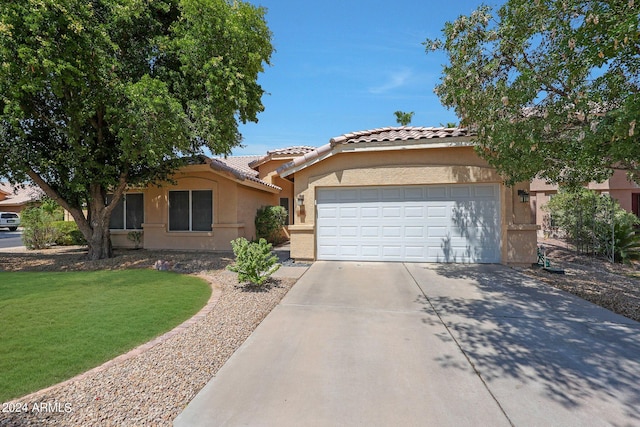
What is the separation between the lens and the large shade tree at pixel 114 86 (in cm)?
750

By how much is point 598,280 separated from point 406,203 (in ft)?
17.5

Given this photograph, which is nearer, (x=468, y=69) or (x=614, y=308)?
(x=614, y=308)

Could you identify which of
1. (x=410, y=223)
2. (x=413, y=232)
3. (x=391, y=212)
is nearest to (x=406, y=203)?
(x=391, y=212)

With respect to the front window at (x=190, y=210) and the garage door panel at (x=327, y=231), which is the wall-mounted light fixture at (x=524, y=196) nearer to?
the garage door panel at (x=327, y=231)

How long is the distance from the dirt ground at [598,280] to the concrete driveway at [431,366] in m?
0.66

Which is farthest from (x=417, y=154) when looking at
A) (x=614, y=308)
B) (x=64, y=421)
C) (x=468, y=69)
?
(x=64, y=421)

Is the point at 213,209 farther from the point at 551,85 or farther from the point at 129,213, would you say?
the point at 551,85

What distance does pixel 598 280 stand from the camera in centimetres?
790

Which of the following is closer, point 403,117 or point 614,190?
point 614,190

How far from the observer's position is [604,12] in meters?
4.68

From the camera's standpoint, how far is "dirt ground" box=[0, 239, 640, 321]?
6.41m

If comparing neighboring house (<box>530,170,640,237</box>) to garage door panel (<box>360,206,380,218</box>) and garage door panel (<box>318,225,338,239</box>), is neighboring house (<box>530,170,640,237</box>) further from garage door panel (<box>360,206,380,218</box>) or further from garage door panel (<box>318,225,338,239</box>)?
garage door panel (<box>318,225,338,239</box>)

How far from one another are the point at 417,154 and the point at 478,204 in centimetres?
252

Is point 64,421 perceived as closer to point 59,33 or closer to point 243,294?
point 243,294
